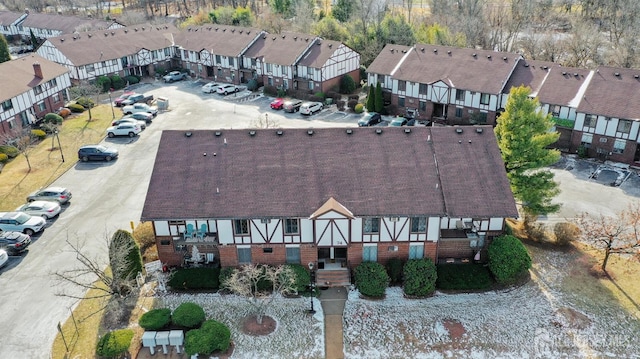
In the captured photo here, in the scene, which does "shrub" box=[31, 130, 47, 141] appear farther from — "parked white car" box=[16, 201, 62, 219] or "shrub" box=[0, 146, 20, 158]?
"parked white car" box=[16, 201, 62, 219]

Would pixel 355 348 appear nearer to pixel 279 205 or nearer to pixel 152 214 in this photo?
pixel 279 205

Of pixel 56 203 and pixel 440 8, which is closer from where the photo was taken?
pixel 56 203

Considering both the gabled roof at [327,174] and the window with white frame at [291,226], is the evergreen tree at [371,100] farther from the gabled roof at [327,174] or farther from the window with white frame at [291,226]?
the window with white frame at [291,226]

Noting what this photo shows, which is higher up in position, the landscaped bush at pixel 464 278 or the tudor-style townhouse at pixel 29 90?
the tudor-style townhouse at pixel 29 90

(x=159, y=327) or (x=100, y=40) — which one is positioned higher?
(x=100, y=40)

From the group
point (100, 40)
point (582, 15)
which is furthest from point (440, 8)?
point (100, 40)

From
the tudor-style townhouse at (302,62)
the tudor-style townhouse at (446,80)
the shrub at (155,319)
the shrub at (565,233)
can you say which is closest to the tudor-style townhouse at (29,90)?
the tudor-style townhouse at (302,62)
